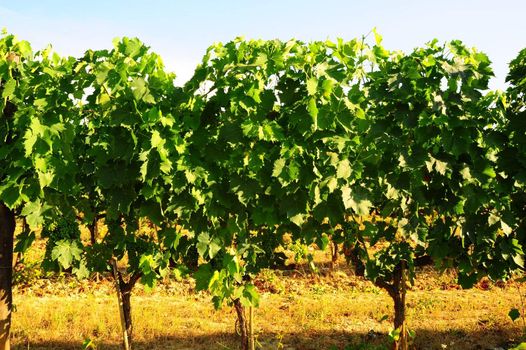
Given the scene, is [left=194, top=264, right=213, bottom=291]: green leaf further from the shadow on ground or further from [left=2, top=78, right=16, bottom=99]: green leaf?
the shadow on ground

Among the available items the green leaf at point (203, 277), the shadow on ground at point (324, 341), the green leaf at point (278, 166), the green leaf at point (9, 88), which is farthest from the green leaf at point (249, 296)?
the shadow on ground at point (324, 341)

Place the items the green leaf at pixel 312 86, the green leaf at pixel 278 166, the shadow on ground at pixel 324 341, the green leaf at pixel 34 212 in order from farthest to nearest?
the shadow on ground at pixel 324 341 → the green leaf at pixel 34 212 → the green leaf at pixel 278 166 → the green leaf at pixel 312 86

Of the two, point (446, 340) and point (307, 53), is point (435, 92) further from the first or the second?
point (446, 340)

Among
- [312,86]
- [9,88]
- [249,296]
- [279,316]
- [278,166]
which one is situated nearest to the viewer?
[312,86]

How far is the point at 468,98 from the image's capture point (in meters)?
4.05

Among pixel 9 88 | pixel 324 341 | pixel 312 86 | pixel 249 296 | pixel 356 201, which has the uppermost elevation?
pixel 9 88

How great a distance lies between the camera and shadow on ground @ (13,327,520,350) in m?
7.04

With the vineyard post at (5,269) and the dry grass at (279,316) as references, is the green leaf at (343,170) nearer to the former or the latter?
the dry grass at (279,316)

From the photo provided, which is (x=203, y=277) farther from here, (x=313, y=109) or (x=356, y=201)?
(x=313, y=109)

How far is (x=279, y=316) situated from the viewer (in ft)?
28.0

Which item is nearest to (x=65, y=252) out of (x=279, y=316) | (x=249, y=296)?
(x=249, y=296)

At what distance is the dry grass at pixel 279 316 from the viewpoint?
24.0 ft

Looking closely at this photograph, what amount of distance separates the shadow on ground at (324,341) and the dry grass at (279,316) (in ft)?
0.05

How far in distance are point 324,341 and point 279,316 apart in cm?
138
